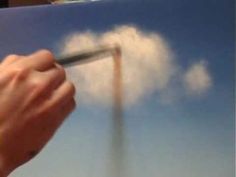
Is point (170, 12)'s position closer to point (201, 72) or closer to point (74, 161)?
point (201, 72)

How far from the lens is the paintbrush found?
1.45ft

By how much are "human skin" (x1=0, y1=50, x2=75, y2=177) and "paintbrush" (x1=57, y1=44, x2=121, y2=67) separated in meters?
0.07

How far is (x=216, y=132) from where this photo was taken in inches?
15.6

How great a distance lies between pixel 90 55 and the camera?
457 millimetres

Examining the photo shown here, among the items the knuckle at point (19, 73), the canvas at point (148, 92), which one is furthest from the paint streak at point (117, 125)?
the knuckle at point (19, 73)

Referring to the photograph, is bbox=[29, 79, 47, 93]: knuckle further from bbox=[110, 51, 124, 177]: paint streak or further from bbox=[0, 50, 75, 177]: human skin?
bbox=[110, 51, 124, 177]: paint streak

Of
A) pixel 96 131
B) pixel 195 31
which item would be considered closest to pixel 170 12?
pixel 195 31

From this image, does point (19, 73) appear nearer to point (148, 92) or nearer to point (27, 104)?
point (27, 104)

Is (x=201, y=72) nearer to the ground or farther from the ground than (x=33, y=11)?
nearer to the ground

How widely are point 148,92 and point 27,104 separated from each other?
12cm

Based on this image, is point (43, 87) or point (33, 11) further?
point (33, 11)

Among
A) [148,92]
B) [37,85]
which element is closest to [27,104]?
[37,85]

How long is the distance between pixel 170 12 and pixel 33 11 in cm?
16

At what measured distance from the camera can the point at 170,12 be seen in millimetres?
421
